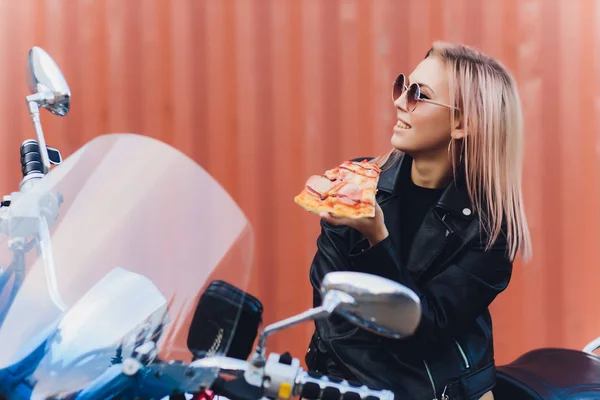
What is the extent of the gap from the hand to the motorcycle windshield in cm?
21

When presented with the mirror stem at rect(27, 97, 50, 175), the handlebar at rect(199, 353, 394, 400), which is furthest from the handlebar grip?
the mirror stem at rect(27, 97, 50, 175)

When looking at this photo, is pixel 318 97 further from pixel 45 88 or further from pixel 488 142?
pixel 45 88

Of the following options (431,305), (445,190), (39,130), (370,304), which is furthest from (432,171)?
(39,130)

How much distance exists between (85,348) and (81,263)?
117 mm

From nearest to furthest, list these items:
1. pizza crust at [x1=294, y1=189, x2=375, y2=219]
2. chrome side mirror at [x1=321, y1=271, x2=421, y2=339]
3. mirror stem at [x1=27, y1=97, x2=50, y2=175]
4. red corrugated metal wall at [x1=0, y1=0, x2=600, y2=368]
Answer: chrome side mirror at [x1=321, y1=271, x2=421, y2=339]
pizza crust at [x1=294, y1=189, x2=375, y2=219]
mirror stem at [x1=27, y1=97, x2=50, y2=175]
red corrugated metal wall at [x1=0, y1=0, x2=600, y2=368]

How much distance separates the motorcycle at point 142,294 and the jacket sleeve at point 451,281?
13.4 inches

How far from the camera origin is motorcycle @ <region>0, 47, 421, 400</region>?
714mm

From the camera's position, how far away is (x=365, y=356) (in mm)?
1246

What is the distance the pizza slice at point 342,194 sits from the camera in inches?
41.1

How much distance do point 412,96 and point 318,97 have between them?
1.06m

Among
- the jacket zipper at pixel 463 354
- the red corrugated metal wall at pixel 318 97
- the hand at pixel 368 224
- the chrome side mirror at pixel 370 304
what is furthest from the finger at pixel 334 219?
the red corrugated metal wall at pixel 318 97

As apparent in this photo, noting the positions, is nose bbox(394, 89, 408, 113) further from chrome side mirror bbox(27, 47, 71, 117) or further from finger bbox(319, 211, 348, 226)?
chrome side mirror bbox(27, 47, 71, 117)

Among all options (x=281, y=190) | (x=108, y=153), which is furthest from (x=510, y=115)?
(x=281, y=190)

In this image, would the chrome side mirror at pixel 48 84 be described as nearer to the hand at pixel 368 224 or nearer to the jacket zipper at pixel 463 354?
the hand at pixel 368 224
